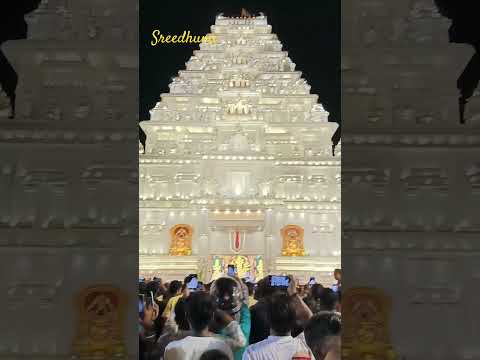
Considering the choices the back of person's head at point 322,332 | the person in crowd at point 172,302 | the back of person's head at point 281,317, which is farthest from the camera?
the person in crowd at point 172,302

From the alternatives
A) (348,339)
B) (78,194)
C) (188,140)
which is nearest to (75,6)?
(78,194)

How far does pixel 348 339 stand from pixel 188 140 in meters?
6.09

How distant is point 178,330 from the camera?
17.0 feet

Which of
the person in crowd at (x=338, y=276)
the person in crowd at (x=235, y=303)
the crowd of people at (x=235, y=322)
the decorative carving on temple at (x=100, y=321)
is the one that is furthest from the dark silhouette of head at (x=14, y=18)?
the person in crowd at (x=338, y=276)

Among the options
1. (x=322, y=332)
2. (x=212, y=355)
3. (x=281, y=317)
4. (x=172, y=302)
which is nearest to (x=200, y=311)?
Answer: (x=212, y=355)

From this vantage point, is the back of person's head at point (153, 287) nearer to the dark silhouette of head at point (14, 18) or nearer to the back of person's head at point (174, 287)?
the back of person's head at point (174, 287)

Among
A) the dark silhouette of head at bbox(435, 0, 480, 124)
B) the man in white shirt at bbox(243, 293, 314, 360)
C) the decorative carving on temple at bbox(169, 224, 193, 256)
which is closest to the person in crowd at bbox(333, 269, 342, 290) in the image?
the man in white shirt at bbox(243, 293, 314, 360)

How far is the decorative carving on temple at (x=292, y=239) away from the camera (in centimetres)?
804

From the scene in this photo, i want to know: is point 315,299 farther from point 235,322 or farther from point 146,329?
point 146,329

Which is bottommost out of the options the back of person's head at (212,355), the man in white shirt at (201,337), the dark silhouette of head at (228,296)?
the back of person's head at (212,355)

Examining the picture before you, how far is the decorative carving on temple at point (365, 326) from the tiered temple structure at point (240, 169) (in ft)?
2.19

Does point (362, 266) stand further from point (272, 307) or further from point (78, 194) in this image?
point (78, 194)

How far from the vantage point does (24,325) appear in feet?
18.5

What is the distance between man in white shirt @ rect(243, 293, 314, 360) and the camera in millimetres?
4910
